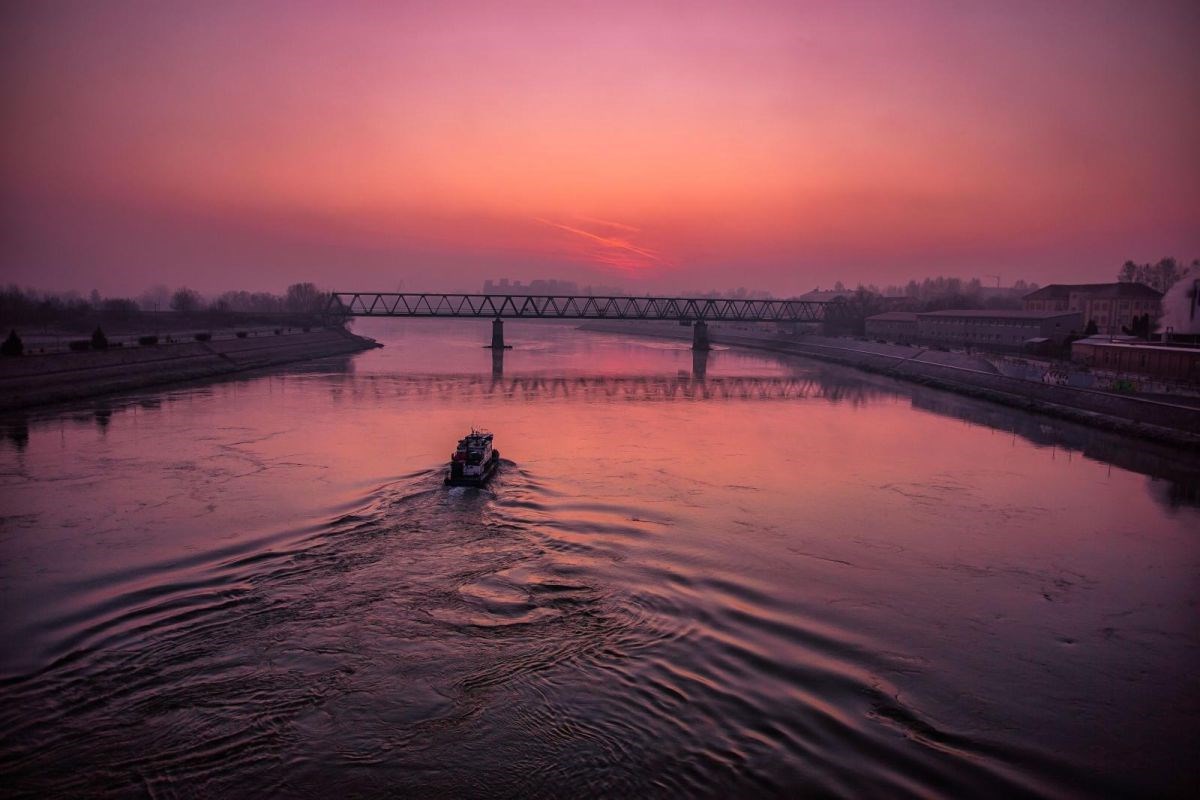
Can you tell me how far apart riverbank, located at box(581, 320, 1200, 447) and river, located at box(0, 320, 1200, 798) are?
6.87m

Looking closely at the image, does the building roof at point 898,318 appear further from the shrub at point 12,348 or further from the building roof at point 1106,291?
the shrub at point 12,348

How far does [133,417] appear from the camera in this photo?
127 ft

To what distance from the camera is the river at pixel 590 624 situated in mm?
10078

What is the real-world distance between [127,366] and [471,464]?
42354 mm

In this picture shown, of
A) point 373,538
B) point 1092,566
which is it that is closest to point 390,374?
point 373,538

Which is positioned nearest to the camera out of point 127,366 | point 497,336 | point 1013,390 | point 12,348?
point 12,348

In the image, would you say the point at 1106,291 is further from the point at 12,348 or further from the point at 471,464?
the point at 12,348

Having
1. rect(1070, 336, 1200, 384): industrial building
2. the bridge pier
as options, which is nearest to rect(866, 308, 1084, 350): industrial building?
rect(1070, 336, 1200, 384): industrial building

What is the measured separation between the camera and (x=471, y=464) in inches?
980

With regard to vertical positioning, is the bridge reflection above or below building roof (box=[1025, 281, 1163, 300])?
below

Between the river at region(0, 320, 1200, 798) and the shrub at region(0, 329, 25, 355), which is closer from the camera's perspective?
the river at region(0, 320, 1200, 798)

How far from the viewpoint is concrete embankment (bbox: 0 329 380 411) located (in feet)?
137

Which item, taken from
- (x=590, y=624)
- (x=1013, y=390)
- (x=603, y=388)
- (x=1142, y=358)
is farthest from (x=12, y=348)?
(x=1142, y=358)

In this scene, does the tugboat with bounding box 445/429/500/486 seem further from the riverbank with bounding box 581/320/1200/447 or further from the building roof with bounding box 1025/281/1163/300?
the building roof with bounding box 1025/281/1163/300
